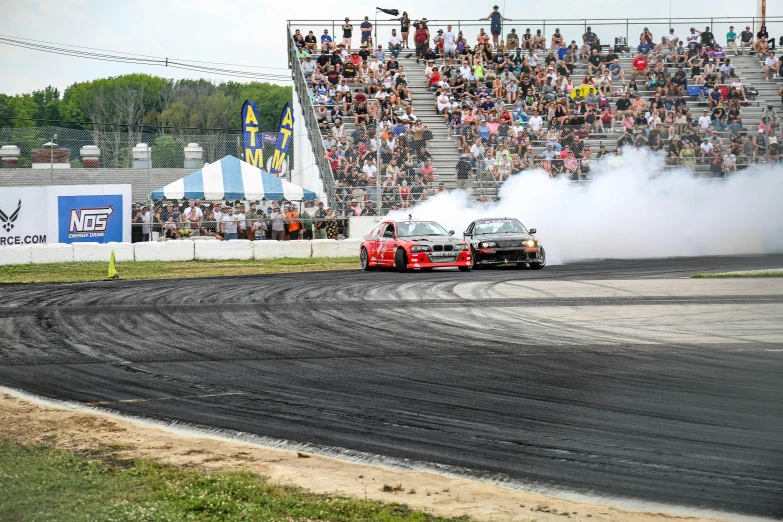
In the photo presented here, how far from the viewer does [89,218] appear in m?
25.0

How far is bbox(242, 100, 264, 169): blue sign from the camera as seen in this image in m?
32.9

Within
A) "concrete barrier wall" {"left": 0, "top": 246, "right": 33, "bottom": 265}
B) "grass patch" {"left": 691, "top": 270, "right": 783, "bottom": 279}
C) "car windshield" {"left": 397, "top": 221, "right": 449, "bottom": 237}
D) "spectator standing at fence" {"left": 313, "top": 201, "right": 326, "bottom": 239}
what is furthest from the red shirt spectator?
"concrete barrier wall" {"left": 0, "top": 246, "right": 33, "bottom": 265}

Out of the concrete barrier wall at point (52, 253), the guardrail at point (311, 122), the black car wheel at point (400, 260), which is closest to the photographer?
the black car wheel at point (400, 260)

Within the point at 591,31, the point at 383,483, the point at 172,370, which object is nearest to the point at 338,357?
the point at 172,370

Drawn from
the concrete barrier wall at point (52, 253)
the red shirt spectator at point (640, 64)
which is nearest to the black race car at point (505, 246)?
the concrete barrier wall at point (52, 253)

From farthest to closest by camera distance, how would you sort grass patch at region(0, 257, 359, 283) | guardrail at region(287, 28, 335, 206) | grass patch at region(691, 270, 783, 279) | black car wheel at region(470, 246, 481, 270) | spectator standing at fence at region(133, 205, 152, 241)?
1. guardrail at region(287, 28, 335, 206)
2. spectator standing at fence at region(133, 205, 152, 241)
3. black car wheel at region(470, 246, 481, 270)
4. grass patch at region(0, 257, 359, 283)
5. grass patch at region(691, 270, 783, 279)

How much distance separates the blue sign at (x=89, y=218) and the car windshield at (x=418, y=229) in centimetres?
826

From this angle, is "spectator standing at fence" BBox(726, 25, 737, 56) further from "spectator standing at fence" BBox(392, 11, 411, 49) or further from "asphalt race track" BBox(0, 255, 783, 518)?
"asphalt race track" BBox(0, 255, 783, 518)

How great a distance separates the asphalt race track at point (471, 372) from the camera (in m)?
5.69

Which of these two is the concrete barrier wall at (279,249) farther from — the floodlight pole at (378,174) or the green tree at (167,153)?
the green tree at (167,153)

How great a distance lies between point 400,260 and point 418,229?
1.04 m

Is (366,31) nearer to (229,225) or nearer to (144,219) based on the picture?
(229,225)

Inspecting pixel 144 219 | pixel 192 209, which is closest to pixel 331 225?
pixel 192 209

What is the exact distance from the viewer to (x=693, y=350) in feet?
32.1
